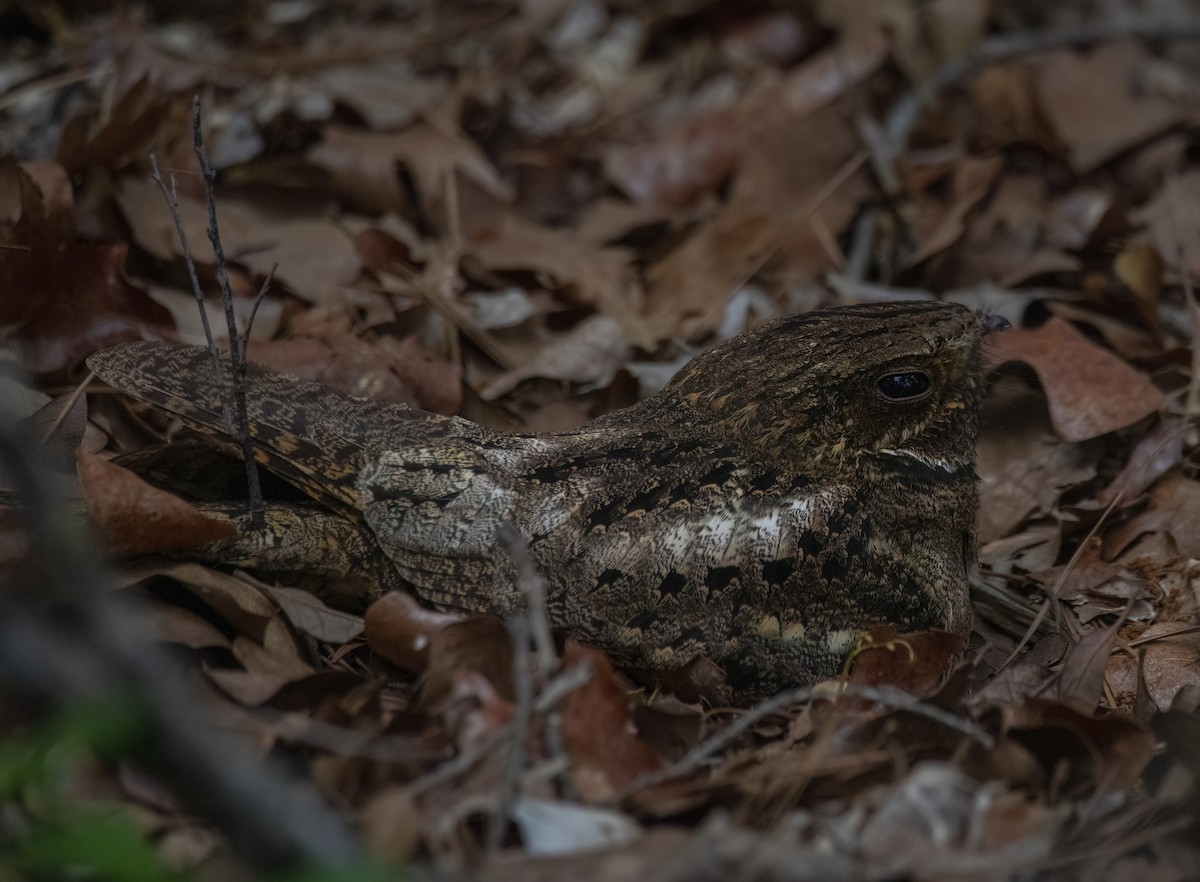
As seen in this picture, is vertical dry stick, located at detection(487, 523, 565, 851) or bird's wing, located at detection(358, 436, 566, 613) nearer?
vertical dry stick, located at detection(487, 523, 565, 851)

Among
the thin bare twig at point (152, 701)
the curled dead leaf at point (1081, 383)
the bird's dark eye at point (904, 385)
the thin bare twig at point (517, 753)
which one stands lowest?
the curled dead leaf at point (1081, 383)

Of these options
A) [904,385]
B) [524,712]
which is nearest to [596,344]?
[904,385]

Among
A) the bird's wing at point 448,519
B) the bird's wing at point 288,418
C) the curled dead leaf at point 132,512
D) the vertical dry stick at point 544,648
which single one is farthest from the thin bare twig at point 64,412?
the vertical dry stick at point 544,648

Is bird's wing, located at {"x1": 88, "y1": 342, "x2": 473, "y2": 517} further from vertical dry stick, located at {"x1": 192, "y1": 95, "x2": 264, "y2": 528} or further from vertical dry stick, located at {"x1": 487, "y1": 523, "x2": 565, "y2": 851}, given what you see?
vertical dry stick, located at {"x1": 487, "y1": 523, "x2": 565, "y2": 851}

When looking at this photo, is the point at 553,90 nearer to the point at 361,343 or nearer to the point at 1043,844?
the point at 361,343

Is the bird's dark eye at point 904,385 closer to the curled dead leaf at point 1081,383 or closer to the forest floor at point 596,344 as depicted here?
the forest floor at point 596,344

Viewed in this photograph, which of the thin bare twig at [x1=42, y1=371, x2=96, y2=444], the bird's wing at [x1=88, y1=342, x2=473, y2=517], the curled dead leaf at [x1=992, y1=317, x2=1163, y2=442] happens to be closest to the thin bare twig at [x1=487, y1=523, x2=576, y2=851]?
the bird's wing at [x1=88, y1=342, x2=473, y2=517]

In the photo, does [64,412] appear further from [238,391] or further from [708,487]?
[708,487]
